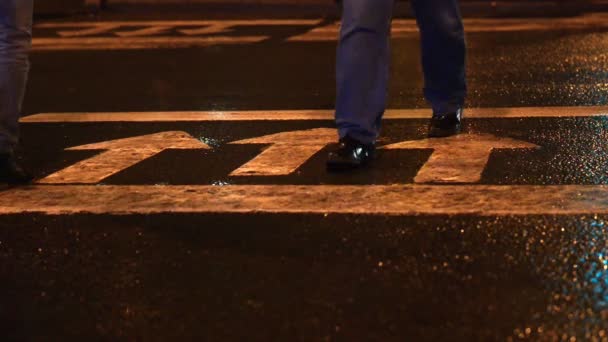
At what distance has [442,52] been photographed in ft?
18.3

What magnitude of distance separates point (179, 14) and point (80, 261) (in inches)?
404

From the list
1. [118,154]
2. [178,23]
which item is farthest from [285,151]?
[178,23]

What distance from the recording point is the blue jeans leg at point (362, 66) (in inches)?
189

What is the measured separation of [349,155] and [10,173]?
53.8 inches

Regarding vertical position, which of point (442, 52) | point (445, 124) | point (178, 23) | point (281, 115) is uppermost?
point (442, 52)

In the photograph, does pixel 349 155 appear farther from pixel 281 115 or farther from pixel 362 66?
pixel 281 115

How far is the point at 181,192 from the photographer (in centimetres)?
441

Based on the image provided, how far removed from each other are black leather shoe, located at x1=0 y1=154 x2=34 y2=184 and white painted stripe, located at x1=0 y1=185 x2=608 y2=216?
0.14 m

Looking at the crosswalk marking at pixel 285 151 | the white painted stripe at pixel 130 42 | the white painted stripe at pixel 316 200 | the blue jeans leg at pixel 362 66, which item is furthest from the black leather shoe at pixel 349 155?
the white painted stripe at pixel 130 42

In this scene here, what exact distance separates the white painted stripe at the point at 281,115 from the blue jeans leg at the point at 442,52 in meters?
0.43

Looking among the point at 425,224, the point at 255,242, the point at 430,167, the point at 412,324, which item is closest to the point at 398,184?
the point at 430,167

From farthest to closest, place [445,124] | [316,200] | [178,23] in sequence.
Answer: [178,23]
[445,124]
[316,200]

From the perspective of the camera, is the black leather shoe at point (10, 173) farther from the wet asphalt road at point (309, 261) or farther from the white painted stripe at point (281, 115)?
the white painted stripe at point (281, 115)

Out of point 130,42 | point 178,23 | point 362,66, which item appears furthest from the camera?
point 178,23
